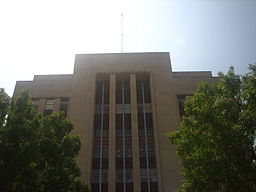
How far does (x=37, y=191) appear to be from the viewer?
36.4 ft

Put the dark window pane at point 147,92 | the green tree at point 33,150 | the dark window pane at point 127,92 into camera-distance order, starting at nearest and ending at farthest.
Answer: the green tree at point 33,150
the dark window pane at point 127,92
the dark window pane at point 147,92

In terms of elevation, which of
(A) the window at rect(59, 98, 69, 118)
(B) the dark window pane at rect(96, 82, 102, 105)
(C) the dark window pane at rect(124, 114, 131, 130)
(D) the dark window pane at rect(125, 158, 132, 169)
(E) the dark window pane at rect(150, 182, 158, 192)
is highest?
(B) the dark window pane at rect(96, 82, 102, 105)

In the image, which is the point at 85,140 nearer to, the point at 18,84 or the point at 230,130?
the point at 18,84

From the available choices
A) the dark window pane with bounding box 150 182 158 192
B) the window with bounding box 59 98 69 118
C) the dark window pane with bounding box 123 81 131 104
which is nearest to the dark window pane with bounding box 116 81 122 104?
the dark window pane with bounding box 123 81 131 104

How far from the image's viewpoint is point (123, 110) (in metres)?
27.0

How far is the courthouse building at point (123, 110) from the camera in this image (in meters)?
22.5

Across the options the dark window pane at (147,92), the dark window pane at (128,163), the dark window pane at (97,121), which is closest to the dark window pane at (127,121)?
the dark window pane at (97,121)

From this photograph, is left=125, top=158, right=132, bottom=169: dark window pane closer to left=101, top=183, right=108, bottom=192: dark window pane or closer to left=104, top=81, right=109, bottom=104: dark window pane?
left=101, top=183, right=108, bottom=192: dark window pane

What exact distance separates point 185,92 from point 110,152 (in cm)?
1197

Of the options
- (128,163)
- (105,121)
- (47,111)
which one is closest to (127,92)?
(105,121)

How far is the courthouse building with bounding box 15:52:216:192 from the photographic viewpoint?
22.5 meters

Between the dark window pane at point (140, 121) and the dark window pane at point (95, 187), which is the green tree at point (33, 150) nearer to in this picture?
the dark window pane at point (95, 187)

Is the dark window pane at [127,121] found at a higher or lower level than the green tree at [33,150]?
higher

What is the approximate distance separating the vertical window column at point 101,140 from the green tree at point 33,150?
9414mm
